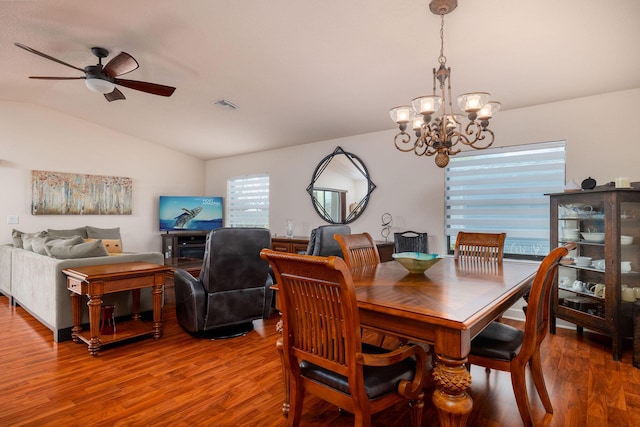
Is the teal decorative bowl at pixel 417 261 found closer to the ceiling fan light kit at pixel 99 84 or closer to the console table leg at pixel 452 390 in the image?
the console table leg at pixel 452 390

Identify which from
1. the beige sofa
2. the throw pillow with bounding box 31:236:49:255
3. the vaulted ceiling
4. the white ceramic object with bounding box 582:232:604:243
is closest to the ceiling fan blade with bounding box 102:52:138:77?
the vaulted ceiling

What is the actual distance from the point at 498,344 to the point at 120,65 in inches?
138

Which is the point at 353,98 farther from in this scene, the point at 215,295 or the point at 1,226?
the point at 1,226

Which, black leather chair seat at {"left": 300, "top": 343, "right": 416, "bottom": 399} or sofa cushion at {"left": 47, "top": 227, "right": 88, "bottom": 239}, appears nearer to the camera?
black leather chair seat at {"left": 300, "top": 343, "right": 416, "bottom": 399}

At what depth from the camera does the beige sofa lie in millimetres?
3012

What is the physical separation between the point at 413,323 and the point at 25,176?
6356mm

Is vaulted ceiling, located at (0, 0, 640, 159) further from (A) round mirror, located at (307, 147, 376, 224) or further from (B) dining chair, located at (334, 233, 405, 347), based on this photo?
(B) dining chair, located at (334, 233, 405, 347)

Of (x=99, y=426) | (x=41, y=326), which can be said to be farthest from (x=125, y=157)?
(x=99, y=426)

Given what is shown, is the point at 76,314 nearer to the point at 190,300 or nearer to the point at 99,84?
the point at 190,300

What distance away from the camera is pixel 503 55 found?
2.86 m

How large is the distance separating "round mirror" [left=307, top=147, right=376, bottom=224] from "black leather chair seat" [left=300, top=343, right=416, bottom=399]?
3.48 meters

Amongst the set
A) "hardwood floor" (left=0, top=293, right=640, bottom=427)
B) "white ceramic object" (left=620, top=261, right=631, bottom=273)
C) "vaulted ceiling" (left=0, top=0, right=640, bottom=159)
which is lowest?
"hardwood floor" (left=0, top=293, right=640, bottom=427)

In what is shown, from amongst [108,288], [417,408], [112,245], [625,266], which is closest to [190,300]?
[108,288]

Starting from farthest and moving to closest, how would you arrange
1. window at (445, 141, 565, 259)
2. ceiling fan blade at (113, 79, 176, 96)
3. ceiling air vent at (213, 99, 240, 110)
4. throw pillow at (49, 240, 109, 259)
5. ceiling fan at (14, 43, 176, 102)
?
ceiling air vent at (213, 99, 240, 110) → window at (445, 141, 565, 259) → ceiling fan blade at (113, 79, 176, 96) → throw pillow at (49, 240, 109, 259) → ceiling fan at (14, 43, 176, 102)
